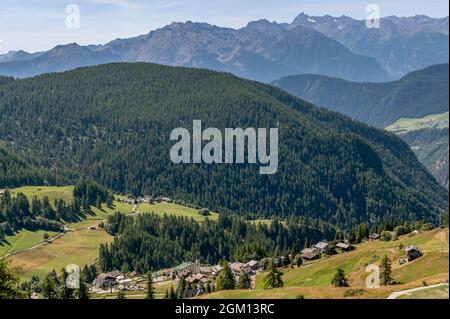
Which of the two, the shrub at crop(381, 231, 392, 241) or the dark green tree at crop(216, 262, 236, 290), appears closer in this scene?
the dark green tree at crop(216, 262, 236, 290)

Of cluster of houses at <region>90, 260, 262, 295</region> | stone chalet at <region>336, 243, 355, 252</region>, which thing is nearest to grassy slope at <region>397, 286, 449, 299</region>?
cluster of houses at <region>90, 260, 262, 295</region>

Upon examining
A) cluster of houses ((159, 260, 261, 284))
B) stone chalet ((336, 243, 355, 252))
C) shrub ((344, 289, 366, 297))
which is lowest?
cluster of houses ((159, 260, 261, 284))

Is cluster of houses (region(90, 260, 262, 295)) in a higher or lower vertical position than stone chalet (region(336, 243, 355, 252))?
lower

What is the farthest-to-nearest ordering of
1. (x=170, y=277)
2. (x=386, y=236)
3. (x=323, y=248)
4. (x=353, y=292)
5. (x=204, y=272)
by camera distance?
(x=323, y=248) < (x=170, y=277) < (x=204, y=272) < (x=386, y=236) < (x=353, y=292)

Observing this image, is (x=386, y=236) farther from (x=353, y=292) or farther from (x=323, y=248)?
(x=353, y=292)

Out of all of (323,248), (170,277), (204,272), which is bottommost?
(170,277)

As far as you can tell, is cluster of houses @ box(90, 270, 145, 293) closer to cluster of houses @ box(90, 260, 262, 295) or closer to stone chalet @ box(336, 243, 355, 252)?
cluster of houses @ box(90, 260, 262, 295)

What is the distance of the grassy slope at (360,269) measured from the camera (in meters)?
85.1

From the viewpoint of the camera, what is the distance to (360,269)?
5069 inches

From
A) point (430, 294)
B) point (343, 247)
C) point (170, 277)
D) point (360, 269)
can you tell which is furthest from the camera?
point (170, 277)

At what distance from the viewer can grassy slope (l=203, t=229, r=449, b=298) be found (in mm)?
85125

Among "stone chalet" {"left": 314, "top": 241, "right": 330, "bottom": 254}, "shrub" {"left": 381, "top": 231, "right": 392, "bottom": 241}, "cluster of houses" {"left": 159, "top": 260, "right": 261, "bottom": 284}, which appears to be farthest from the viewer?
"stone chalet" {"left": 314, "top": 241, "right": 330, "bottom": 254}

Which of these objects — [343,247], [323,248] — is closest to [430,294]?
[343,247]

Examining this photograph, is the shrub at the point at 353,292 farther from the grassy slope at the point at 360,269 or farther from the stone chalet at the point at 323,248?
the stone chalet at the point at 323,248
